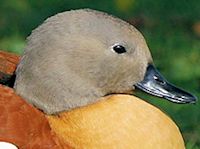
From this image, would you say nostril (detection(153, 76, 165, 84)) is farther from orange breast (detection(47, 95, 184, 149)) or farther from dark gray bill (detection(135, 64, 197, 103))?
orange breast (detection(47, 95, 184, 149))

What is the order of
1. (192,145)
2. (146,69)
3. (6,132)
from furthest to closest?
(192,145) → (146,69) → (6,132)

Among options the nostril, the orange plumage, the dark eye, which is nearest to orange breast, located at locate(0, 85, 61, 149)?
the orange plumage

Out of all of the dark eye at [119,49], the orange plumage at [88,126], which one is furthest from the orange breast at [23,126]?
the dark eye at [119,49]

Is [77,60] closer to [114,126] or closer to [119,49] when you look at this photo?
[119,49]

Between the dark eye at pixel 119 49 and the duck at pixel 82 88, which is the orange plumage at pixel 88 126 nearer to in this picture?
the duck at pixel 82 88

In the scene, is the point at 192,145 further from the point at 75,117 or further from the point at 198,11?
the point at 198,11

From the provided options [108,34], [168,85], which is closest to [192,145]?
[168,85]
